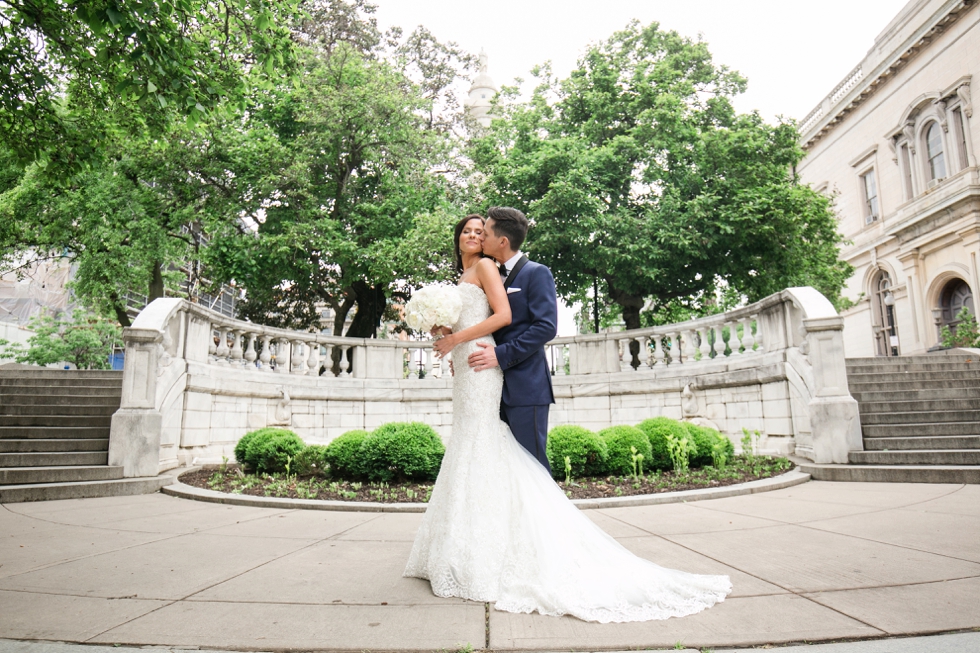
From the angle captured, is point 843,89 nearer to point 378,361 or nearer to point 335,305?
point 335,305

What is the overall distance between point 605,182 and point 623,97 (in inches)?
123

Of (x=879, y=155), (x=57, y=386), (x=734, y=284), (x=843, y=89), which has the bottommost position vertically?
(x=57, y=386)

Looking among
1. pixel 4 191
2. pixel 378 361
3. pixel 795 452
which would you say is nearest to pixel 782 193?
pixel 795 452

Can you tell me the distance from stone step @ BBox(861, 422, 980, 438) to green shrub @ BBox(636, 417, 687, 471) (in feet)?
10.2

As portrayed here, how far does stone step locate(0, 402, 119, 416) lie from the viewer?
1016cm

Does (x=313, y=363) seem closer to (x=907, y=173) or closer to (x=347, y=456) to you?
(x=347, y=456)

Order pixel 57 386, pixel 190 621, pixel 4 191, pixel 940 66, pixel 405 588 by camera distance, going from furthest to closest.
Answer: pixel 940 66 → pixel 4 191 → pixel 57 386 → pixel 405 588 → pixel 190 621

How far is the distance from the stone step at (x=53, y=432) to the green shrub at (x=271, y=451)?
2.44 meters

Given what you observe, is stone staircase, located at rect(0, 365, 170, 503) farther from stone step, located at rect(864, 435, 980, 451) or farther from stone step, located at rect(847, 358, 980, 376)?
stone step, located at rect(847, 358, 980, 376)

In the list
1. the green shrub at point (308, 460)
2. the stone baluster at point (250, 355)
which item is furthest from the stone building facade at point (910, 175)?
the green shrub at point (308, 460)

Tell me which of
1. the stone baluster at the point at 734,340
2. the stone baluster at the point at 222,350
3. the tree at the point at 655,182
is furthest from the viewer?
the tree at the point at 655,182

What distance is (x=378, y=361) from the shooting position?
13.5m

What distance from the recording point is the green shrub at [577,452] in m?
8.34

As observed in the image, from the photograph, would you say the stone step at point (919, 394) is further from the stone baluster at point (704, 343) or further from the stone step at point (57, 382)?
the stone step at point (57, 382)
